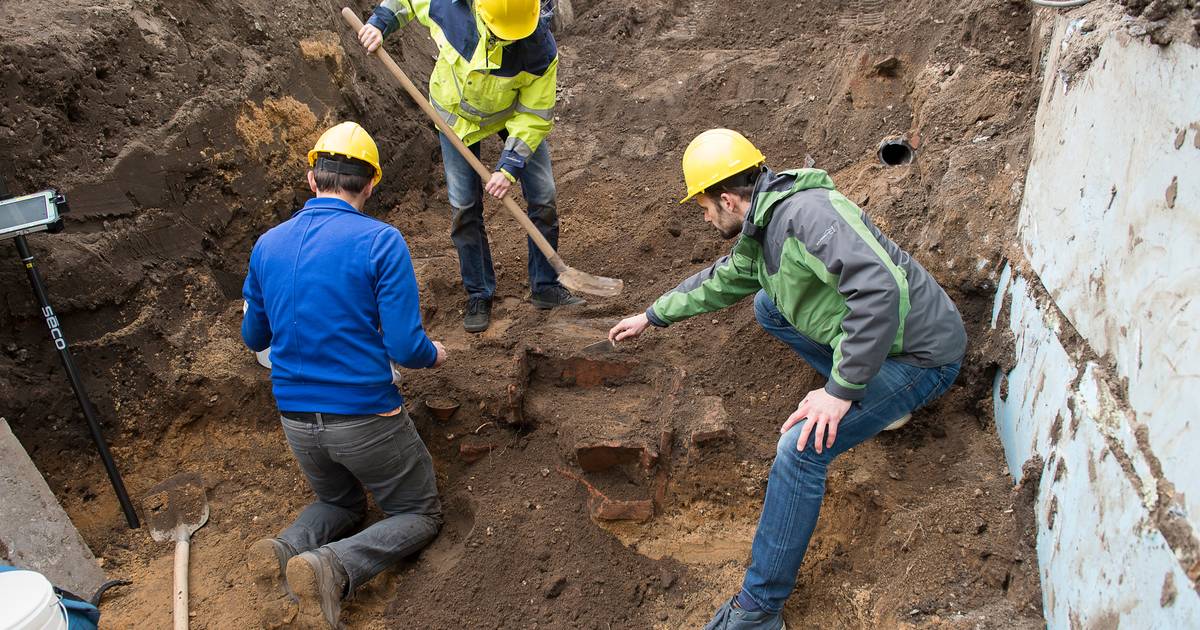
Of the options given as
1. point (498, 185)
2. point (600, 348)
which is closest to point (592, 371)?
point (600, 348)

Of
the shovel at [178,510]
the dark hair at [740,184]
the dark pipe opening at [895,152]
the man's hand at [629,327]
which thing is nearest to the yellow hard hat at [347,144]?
the man's hand at [629,327]

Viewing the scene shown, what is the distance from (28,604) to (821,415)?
2.36 m

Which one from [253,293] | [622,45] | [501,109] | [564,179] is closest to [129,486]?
[253,293]

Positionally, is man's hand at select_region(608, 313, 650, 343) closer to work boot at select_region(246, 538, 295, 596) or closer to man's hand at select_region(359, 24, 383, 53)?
work boot at select_region(246, 538, 295, 596)

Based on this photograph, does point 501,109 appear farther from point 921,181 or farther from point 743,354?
point 921,181

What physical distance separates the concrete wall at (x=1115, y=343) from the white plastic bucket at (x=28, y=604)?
9.09 feet

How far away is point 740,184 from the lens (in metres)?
2.80

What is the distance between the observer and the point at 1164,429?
1824mm

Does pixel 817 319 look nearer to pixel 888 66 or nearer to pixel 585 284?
pixel 585 284

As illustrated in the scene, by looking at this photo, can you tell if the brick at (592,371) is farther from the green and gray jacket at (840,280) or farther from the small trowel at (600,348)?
the green and gray jacket at (840,280)

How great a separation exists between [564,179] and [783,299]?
11.9ft

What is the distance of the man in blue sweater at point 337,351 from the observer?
3016 mm

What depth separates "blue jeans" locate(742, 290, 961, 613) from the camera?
8.61 ft

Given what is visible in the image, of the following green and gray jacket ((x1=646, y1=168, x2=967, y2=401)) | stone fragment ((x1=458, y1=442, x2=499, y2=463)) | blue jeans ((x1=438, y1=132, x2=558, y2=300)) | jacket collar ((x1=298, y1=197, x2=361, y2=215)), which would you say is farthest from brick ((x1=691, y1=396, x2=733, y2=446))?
jacket collar ((x1=298, y1=197, x2=361, y2=215))
